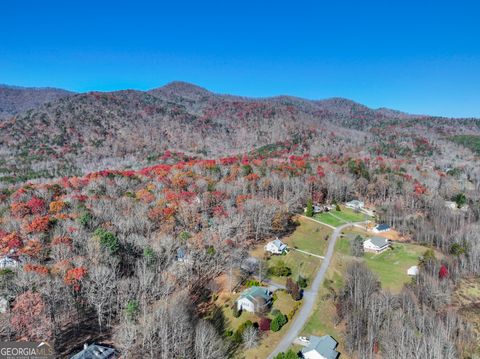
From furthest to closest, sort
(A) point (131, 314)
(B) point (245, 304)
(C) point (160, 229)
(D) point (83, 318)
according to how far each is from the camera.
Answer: (C) point (160, 229)
(B) point (245, 304)
(D) point (83, 318)
(A) point (131, 314)

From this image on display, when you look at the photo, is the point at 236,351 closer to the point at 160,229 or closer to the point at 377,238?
the point at 160,229

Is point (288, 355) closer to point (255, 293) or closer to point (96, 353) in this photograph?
point (255, 293)

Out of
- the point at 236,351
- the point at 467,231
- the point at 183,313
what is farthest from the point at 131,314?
the point at 467,231

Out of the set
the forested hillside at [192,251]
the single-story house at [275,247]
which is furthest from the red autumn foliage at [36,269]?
the single-story house at [275,247]

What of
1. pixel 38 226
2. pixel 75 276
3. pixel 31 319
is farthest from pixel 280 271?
pixel 38 226

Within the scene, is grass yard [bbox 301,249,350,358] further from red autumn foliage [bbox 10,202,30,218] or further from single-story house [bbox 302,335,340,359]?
red autumn foliage [bbox 10,202,30,218]
